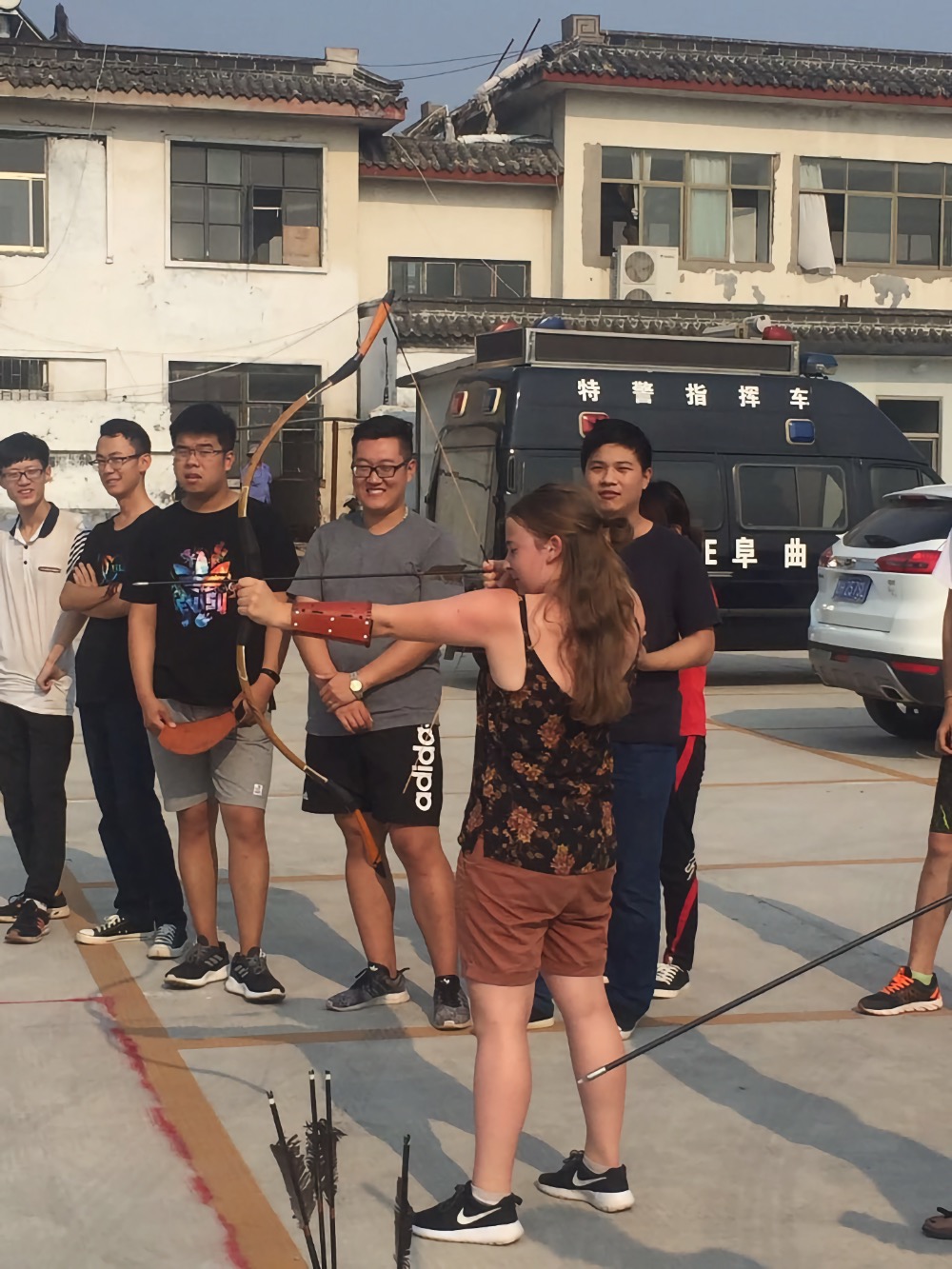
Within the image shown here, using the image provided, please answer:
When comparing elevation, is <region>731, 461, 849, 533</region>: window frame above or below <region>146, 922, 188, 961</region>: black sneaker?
above

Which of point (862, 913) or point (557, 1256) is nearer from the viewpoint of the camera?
point (557, 1256)

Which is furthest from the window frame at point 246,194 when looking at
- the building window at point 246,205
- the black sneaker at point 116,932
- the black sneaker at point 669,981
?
the black sneaker at point 669,981

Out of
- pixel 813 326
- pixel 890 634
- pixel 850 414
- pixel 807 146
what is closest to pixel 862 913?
pixel 890 634

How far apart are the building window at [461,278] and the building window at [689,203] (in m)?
1.55

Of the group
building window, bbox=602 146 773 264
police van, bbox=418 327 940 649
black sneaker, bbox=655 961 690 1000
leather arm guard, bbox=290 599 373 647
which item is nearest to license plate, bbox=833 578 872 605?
police van, bbox=418 327 940 649

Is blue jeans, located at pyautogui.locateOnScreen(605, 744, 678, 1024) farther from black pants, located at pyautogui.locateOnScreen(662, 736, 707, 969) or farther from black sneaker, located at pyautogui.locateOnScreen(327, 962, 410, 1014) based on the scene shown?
black sneaker, located at pyautogui.locateOnScreen(327, 962, 410, 1014)

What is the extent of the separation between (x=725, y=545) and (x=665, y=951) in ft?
29.7

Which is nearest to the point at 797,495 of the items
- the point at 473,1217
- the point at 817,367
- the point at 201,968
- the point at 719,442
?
the point at 719,442

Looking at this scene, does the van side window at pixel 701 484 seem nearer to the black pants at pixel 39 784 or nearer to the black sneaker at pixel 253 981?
the black pants at pixel 39 784

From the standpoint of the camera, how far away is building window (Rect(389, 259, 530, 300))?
27.6 m

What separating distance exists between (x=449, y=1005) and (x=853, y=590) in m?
6.58

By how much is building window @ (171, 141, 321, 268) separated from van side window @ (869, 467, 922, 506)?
45.0 feet

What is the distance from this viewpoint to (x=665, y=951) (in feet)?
18.6

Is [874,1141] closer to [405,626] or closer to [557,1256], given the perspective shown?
[557,1256]
